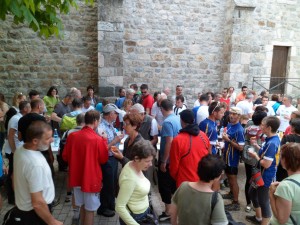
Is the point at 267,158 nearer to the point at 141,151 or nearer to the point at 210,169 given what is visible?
the point at 210,169

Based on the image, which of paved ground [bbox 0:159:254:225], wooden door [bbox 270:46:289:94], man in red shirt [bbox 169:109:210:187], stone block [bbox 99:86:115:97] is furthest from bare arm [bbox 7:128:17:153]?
wooden door [bbox 270:46:289:94]

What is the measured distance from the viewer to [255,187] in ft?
11.9

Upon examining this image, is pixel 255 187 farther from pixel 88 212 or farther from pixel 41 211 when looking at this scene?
pixel 41 211

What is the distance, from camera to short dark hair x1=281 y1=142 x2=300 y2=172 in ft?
7.30

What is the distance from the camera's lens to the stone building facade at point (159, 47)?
8680 millimetres

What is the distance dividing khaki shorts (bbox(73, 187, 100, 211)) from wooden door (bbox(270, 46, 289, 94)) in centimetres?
1018

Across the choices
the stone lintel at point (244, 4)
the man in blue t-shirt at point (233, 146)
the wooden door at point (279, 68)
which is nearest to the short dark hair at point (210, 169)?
the man in blue t-shirt at point (233, 146)

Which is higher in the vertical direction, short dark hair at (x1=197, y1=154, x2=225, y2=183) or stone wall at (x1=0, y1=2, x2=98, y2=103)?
stone wall at (x1=0, y1=2, x2=98, y2=103)

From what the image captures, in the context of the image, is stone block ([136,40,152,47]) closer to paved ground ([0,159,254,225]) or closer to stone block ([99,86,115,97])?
stone block ([99,86,115,97])

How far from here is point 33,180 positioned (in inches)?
82.5

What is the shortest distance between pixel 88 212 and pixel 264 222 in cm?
247

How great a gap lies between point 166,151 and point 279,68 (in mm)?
9771

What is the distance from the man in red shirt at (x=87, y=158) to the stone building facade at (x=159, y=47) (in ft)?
18.3

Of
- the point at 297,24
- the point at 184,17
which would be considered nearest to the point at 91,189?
the point at 184,17
